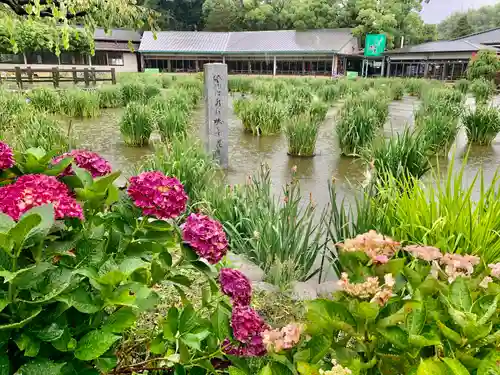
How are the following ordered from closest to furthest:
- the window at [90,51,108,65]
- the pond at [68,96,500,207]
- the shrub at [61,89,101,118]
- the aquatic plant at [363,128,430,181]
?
1. the aquatic plant at [363,128,430,181]
2. the pond at [68,96,500,207]
3. the shrub at [61,89,101,118]
4. the window at [90,51,108,65]

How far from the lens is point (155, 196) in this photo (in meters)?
1.18

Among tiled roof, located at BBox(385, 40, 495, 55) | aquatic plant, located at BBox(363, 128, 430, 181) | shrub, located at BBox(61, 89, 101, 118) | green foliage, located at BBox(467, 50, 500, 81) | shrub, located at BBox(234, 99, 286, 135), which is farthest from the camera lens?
tiled roof, located at BBox(385, 40, 495, 55)

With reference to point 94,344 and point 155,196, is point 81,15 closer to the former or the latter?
point 155,196

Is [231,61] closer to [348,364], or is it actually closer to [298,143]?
[298,143]

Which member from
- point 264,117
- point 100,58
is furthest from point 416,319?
point 100,58

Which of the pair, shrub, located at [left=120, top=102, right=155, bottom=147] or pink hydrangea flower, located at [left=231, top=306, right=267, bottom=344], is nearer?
pink hydrangea flower, located at [left=231, top=306, right=267, bottom=344]

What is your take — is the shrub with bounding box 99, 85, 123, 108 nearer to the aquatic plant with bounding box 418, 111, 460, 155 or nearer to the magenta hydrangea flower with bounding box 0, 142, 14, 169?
the aquatic plant with bounding box 418, 111, 460, 155

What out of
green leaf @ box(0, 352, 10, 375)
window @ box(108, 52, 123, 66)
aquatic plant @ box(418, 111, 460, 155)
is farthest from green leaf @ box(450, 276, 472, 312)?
window @ box(108, 52, 123, 66)

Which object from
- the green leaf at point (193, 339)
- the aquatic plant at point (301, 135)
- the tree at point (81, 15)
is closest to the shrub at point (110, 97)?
the aquatic plant at point (301, 135)

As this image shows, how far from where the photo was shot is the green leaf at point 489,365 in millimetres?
873

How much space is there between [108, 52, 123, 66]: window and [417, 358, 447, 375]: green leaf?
40.4 meters

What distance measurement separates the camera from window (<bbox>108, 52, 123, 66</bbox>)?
37719 mm

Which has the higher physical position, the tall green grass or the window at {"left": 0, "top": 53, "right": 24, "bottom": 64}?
the window at {"left": 0, "top": 53, "right": 24, "bottom": 64}

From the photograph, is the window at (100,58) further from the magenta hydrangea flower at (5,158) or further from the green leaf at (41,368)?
the green leaf at (41,368)
